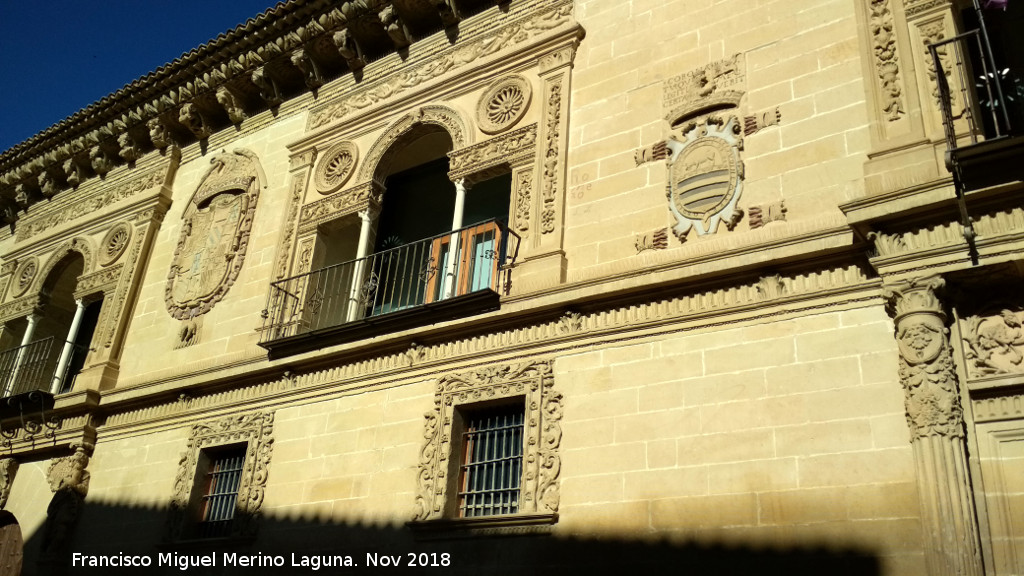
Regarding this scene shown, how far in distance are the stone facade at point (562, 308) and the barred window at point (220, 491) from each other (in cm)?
7

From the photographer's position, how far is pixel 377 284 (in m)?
8.66

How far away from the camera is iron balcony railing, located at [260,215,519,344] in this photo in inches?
340

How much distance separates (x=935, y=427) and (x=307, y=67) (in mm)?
8627

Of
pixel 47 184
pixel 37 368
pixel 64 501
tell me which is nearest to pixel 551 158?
pixel 64 501

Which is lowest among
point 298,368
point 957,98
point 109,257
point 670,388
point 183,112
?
point 670,388

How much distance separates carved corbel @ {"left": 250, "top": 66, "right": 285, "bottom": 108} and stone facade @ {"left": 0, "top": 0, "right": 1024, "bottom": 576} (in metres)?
0.04

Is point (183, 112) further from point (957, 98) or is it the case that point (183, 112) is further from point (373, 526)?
point (957, 98)

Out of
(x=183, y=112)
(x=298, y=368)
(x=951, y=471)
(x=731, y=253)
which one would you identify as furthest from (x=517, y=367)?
(x=183, y=112)

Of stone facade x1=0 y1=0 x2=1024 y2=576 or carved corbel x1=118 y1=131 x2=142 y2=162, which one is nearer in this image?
stone facade x1=0 y1=0 x2=1024 y2=576

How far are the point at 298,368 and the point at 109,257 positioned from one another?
487cm

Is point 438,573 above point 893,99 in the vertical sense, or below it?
below

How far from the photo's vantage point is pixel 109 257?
39.2 ft

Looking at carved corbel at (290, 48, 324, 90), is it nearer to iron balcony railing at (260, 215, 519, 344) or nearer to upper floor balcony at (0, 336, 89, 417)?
iron balcony railing at (260, 215, 519, 344)

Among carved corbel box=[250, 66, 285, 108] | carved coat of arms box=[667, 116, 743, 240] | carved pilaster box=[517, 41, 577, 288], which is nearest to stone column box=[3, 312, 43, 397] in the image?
carved corbel box=[250, 66, 285, 108]
